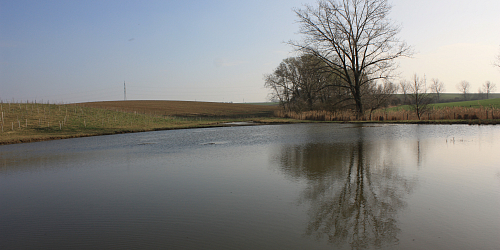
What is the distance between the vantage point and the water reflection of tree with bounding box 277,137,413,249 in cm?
432

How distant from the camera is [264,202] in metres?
5.88

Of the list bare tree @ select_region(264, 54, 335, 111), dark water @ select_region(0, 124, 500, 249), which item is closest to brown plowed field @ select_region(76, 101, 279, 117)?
bare tree @ select_region(264, 54, 335, 111)

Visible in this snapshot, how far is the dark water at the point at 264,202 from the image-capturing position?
14.1 ft

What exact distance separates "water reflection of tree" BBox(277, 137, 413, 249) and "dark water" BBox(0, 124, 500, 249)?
0.06ft

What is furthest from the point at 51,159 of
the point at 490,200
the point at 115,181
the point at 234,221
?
the point at 490,200

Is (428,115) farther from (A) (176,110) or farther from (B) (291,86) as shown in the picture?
(A) (176,110)

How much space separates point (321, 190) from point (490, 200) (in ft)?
9.36

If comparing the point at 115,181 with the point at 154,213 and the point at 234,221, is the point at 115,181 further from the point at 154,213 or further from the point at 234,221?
the point at 234,221

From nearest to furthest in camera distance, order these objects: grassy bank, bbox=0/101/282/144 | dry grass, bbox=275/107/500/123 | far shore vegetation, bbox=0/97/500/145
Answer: dry grass, bbox=275/107/500/123 → far shore vegetation, bbox=0/97/500/145 → grassy bank, bbox=0/101/282/144

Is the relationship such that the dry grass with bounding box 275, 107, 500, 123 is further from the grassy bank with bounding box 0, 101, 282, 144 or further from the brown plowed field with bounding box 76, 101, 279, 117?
the brown plowed field with bounding box 76, 101, 279, 117

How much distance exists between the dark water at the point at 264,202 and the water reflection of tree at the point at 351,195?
0.06 ft

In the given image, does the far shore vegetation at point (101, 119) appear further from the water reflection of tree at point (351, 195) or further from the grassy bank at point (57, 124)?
the water reflection of tree at point (351, 195)

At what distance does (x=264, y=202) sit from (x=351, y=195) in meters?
1.63

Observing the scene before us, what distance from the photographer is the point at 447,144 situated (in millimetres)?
12094
